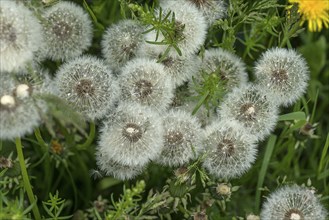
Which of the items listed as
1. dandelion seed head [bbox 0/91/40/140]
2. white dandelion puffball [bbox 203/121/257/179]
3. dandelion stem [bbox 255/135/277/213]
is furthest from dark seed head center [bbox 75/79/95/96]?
dandelion stem [bbox 255/135/277/213]

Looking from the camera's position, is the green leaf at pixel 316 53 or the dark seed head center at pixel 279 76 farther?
the green leaf at pixel 316 53

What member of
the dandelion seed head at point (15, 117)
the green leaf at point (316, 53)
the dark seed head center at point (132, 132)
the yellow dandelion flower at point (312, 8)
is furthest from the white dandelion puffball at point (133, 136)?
the green leaf at point (316, 53)

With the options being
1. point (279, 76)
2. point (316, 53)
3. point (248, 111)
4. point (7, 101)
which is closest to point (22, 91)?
point (7, 101)

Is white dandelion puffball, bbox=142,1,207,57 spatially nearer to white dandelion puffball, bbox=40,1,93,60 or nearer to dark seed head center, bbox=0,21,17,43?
white dandelion puffball, bbox=40,1,93,60

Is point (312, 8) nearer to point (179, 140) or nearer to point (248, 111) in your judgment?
point (248, 111)

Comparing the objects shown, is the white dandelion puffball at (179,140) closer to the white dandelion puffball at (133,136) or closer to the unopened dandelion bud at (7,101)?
the white dandelion puffball at (133,136)

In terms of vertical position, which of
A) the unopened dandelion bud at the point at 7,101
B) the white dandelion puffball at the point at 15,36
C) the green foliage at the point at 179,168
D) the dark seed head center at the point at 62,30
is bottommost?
the green foliage at the point at 179,168
